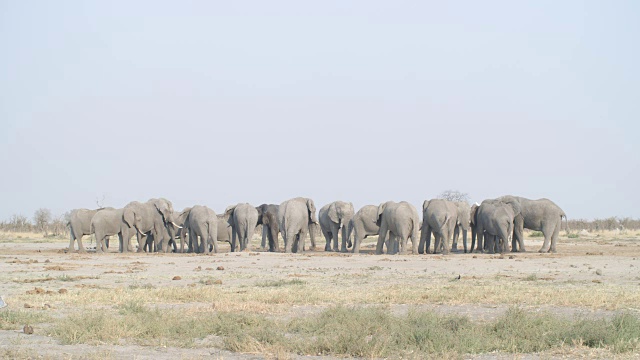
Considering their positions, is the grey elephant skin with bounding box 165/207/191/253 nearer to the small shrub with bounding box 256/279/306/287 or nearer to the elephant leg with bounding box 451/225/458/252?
the elephant leg with bounding box 451/225/458/252

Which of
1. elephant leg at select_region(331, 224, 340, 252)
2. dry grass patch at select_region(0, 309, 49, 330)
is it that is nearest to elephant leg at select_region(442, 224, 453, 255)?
elephant leg at select_region(331, 224, 340, 252)

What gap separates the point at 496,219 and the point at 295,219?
8704 mm

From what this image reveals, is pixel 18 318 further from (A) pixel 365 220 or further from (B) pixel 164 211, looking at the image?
(A) pixel 365 220

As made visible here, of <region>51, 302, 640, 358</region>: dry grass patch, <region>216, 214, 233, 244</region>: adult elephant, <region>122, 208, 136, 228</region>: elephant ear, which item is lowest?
<region>51, 302, 640, 358</region>: dry grass patch

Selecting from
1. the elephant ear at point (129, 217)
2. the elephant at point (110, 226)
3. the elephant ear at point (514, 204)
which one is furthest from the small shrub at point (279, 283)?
the elephant at point (110, 226)

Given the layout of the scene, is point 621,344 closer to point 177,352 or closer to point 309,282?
point 177,352

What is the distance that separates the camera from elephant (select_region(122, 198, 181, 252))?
38.9 m

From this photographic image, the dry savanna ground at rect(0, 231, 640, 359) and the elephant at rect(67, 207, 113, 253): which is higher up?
the elephant at rect(67, 207, 113, 253)

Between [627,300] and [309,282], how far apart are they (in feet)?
25.7

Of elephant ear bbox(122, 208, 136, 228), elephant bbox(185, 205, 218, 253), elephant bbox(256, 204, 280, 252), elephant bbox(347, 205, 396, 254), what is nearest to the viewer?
elephant bbox(185, 205, 218, 253)

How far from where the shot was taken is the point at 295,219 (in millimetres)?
38375

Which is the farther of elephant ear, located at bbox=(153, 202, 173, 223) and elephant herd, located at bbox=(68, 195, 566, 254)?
elephant ear, located at bbox=(153, 202, 173, 223)

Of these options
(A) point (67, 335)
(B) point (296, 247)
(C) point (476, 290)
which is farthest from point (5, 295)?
(B) point (296, 247)

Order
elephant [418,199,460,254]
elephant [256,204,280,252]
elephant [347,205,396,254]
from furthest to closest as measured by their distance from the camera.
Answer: elephant [256,204,280,252]
elephant [347,205,396,254]
elephant [418,199,460,254]
